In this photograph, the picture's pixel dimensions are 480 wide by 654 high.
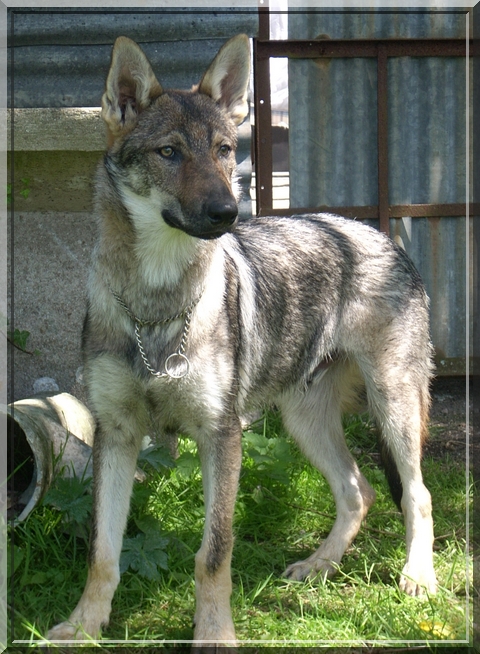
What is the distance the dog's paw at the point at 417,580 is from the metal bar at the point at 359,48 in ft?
12.5

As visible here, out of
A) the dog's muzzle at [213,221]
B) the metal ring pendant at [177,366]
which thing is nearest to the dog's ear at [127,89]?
the dog's muzzle at [213,221]

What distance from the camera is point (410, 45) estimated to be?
18.4 feet

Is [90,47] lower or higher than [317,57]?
lower

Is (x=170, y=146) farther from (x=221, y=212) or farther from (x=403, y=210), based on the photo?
(x=403, y=210)

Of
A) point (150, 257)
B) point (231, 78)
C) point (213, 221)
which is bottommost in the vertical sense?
point (150, 257)

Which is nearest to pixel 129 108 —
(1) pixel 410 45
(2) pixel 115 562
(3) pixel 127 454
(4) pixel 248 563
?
(3) pixel 127 454

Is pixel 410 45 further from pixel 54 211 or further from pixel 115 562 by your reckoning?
pixel 115 562

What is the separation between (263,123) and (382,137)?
96 centimetres

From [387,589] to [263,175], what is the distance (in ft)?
10.5

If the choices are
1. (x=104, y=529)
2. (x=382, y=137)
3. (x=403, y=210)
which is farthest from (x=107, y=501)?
(x=382, y=137)

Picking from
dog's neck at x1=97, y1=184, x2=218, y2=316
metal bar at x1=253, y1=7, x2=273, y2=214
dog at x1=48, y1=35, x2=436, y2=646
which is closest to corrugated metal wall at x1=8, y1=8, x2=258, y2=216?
metal bar at x1=253, y1=7, x2=273, y2=214

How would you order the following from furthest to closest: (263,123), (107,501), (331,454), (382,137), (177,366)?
(382,137) → (263,123) → (331,454) → (107,501) → (177,366)

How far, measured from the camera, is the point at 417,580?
3748 millimetres

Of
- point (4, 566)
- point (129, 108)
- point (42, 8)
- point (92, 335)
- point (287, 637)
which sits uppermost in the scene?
point (42, 8)
